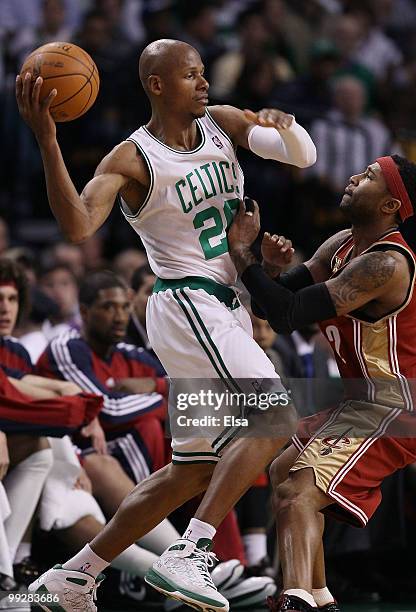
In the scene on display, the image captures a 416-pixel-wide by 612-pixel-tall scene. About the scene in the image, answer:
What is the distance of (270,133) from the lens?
16.6 ft

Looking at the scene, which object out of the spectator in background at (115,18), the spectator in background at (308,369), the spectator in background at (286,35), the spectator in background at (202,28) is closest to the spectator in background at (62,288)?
the spectator in background at (308,369)

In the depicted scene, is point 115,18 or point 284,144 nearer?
point 284,144

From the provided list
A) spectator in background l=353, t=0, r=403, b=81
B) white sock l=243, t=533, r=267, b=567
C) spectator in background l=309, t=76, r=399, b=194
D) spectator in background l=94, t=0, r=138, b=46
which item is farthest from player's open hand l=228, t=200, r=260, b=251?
spectator in background l=353, t=0, r=403, b=81

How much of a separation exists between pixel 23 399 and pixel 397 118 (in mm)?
7909

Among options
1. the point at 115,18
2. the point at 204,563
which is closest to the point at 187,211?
the point at 204,563

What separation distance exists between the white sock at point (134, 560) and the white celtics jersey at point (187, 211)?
182 centimetres

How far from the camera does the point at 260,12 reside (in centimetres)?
1279

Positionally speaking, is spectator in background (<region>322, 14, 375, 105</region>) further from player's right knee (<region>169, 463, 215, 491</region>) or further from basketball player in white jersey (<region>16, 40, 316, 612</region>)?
player's right knee (<region>169, 463, 215, 491</region>)

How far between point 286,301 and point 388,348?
18.1 inches

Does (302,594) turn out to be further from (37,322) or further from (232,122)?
(37,322)

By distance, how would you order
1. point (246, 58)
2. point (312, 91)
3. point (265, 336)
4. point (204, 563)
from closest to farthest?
1. point (204, 563)
2. point (265, 336)
3. point (246, 58)
4. point (312, 91)

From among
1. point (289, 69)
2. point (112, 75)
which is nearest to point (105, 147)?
point (112, 75)

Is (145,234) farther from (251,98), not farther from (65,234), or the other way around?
(251,98)

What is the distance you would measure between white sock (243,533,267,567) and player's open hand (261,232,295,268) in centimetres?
240
